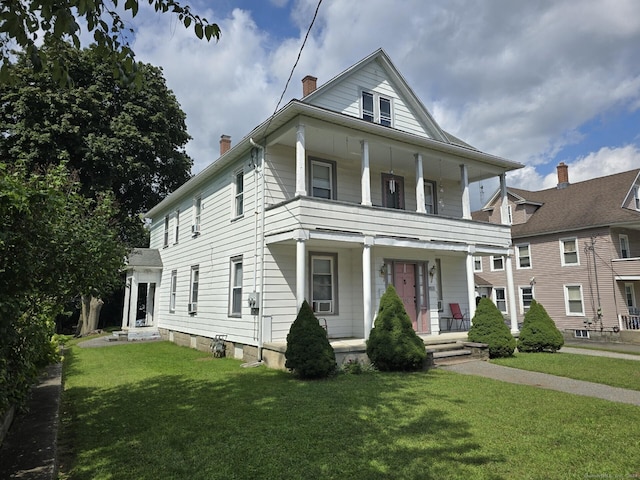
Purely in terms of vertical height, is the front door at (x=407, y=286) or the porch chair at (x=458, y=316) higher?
the front door at (x=407, y=286)

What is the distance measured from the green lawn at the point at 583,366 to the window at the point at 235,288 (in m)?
7.26

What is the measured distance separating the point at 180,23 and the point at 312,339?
6.56 metres

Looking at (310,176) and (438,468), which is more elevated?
(310,176)

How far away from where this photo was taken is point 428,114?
14648 mm

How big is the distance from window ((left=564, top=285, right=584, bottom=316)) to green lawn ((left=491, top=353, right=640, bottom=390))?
39.4 ft

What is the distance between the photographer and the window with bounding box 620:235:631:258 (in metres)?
21.7

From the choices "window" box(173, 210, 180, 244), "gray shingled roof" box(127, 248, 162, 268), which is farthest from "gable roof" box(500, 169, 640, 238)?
"gray shingled roof" box(127, 248, 162, 268)

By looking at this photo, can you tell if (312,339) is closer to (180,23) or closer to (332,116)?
(332,116)

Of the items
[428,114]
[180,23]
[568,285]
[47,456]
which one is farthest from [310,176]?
[568,285]

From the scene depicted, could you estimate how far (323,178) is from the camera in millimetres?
12742

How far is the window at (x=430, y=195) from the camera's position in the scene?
604 inches

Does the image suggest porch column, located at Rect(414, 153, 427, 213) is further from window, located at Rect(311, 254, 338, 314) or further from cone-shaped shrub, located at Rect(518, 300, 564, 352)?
cone-shaped shrub, located at Rect(518, 300, 564, 352)

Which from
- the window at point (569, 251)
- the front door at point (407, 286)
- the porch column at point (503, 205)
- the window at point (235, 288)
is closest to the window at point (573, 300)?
the window at point (569, 251)

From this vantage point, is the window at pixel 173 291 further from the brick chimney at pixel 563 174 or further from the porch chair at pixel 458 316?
the brick chimney at pixel 563 174
